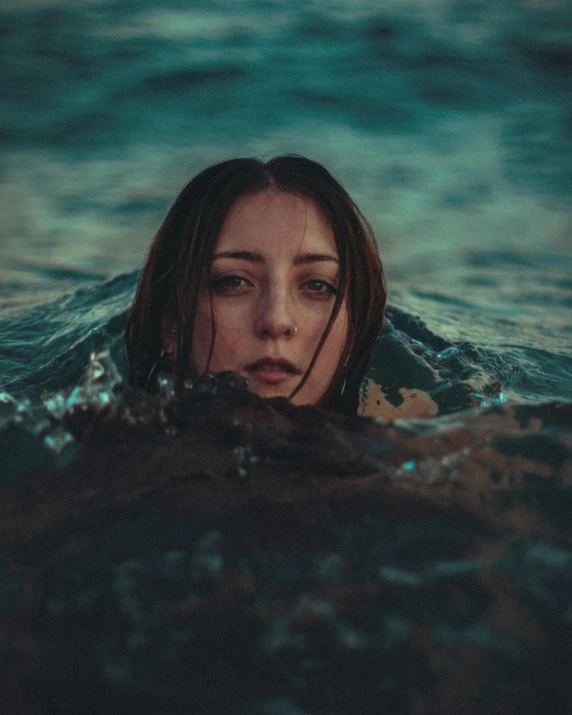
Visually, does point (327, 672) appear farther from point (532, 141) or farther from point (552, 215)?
point (532, 141)

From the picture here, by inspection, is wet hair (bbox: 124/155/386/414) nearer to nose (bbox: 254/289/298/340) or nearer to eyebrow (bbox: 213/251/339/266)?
eyebrow (bbox: 213/251/339/266)

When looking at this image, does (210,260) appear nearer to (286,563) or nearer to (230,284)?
(230,284)

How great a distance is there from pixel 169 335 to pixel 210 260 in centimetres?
37

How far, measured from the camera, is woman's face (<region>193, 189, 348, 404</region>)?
247 centimetres

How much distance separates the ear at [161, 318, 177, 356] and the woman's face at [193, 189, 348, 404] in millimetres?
201

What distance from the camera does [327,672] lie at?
144cm

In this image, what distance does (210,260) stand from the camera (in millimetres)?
2623

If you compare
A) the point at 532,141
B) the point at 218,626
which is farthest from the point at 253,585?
the point at 532,141

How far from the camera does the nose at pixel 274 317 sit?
2.43 m

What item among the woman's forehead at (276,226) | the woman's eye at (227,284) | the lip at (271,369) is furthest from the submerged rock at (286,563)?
the woman's forehead at (276,226)

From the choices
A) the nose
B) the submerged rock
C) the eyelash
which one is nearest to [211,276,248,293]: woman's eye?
the eyelash

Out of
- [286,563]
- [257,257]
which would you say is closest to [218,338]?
[257,257]

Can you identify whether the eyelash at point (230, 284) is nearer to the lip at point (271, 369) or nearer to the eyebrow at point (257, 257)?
the eyebrow at point (257, 257)

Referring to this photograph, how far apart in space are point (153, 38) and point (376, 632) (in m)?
10.4
